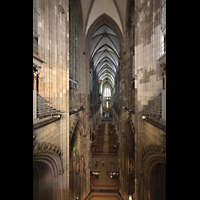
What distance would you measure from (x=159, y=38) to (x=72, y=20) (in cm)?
740

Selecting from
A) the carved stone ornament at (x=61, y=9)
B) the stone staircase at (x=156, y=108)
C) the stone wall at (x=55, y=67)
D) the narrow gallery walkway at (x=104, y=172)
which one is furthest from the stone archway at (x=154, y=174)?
the narrow gallery walkway at (x=104, y=172)

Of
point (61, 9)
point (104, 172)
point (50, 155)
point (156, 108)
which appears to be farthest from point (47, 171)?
point (104, 172)

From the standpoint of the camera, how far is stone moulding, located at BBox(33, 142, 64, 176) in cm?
363

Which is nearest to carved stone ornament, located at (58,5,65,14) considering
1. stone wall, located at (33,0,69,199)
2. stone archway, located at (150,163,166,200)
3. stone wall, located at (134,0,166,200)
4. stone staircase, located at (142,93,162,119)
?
stone wall, located at (33,0,69,199)

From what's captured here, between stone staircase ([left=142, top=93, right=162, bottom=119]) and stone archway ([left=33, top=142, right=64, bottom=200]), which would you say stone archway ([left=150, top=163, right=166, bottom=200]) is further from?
stone archway ([left=33, top=142, right=64, bottom=200])

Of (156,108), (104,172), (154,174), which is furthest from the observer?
(104,172)

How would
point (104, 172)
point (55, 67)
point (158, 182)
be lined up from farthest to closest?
point (104, 172)
point (55, 67)
point (158, 182)

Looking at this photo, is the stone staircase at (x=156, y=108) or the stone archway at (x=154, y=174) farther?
the stone archway at (x=154, y=174)

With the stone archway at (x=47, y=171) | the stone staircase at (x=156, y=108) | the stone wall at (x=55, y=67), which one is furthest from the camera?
the stone wall at (x=55, y=67)

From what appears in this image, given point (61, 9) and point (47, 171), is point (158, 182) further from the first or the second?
point (61, 9)

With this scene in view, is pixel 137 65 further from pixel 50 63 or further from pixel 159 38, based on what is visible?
pixel 50 63

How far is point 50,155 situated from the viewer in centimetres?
438

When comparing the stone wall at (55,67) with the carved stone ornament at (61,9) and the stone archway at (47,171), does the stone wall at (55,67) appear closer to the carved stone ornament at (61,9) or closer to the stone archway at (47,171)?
the carved stone ornament at (61,9)

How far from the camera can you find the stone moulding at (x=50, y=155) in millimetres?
3630
